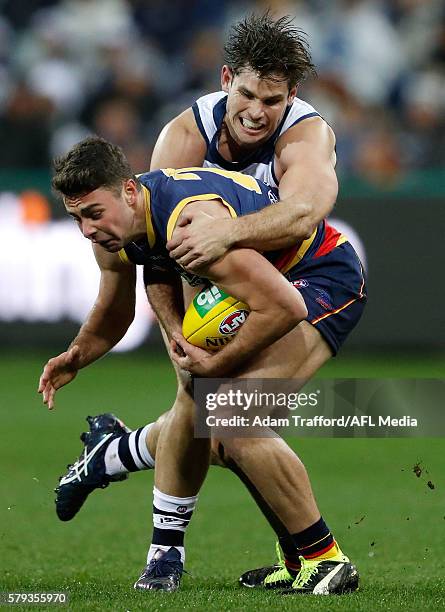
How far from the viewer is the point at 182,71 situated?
14.2 meters

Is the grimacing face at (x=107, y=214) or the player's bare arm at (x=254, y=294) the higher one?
the grimacing face at (x=107, y=214)

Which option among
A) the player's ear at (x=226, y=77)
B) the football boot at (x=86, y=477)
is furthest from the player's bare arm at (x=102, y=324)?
the player's ear at (x=226, y=77)

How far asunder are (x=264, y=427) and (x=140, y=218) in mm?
990

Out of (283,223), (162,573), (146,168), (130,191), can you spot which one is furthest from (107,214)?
(146,168)

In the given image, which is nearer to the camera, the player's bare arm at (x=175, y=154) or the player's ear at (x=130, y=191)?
the player's ear at (x=130, y=191)

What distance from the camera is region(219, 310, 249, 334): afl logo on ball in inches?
195

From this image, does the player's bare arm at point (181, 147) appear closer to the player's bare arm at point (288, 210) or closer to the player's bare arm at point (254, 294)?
the player's bare arm at point (288, 210)

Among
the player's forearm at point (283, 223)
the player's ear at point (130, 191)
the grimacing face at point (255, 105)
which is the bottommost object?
the player's forearm at point (283, 223)

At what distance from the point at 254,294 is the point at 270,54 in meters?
1.28

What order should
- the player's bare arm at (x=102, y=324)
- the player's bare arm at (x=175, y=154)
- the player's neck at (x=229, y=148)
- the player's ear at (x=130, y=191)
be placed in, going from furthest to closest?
the player's neck at (x=229, y=148)
the player's bare arm at (x=102, y=324)
the player's bare arm at (x=175, y=154)
the player's ear at (x=130, y=191)

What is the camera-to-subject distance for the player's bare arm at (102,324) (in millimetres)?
5648

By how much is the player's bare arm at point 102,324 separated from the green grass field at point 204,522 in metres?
0.87

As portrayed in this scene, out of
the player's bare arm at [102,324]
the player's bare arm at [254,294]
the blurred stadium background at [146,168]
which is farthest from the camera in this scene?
the blurred stadium background at [146,168]

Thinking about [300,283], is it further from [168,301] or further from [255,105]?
[255,105]
